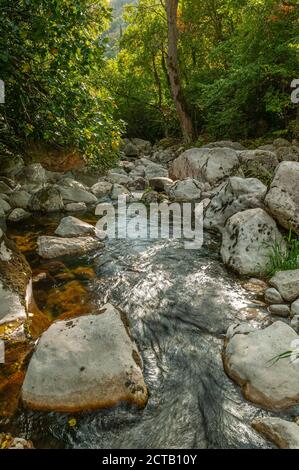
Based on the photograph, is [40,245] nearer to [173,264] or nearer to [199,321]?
[173,264]

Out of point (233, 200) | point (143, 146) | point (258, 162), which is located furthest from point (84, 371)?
point (143, 146)

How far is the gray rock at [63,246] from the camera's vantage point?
19.1 feet

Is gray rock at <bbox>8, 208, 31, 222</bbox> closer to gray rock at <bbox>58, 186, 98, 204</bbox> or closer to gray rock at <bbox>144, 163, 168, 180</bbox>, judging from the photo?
gray rock at <bbox>58, 186, 98, 204</bbox>

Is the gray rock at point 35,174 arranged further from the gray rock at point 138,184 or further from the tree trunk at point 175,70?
the tree trunk at point 175,70

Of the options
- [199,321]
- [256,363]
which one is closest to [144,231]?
[199,321]

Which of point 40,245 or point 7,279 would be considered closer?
point 7,279

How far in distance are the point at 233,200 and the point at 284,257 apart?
6.25 feet

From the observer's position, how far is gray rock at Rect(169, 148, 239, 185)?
31.2ft

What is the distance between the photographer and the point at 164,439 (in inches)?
101

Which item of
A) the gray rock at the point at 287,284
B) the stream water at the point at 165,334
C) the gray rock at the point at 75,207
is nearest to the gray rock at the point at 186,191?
the gray rock at the point at 75,207

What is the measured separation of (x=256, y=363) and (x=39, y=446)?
71.2 inches

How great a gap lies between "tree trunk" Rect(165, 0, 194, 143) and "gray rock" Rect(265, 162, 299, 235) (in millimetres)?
10168
